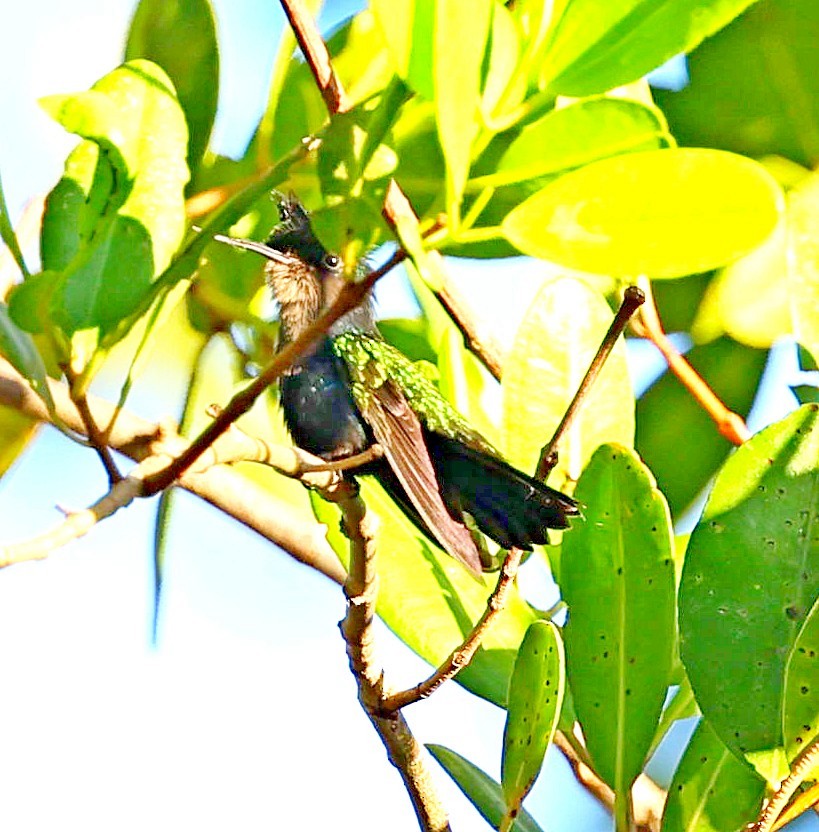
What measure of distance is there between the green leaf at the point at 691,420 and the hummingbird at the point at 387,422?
297 millimetres

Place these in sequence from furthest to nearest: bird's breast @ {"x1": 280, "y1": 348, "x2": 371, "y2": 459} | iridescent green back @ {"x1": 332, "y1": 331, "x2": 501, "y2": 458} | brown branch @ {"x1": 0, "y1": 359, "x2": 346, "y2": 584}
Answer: bird's breast @ {"x1": 280, "y1": 348, "x2": 371, "y2": 459}, iridescent green back @ {"x1": 332, "y1": 331, "x2": 501, "y2": 458}, brown branch @ {"x1": 0, "y1": 359, "x2": 346, "y2": 584}

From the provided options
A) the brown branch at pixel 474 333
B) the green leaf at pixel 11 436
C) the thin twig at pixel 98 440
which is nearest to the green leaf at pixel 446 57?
the thin twig at pixel 98 440

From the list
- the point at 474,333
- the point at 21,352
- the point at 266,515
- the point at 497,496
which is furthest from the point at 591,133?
the point at 266,515

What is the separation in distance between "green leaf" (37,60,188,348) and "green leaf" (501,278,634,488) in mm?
560

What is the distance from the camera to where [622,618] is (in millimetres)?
1860

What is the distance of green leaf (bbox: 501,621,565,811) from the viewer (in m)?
1.66

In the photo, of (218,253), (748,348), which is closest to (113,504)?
(218,253)

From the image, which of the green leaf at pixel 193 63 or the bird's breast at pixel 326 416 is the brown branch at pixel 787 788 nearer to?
the green leaf at pixel 193 63

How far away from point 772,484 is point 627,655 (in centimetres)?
28

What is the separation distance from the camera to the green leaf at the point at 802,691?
5.59 feet

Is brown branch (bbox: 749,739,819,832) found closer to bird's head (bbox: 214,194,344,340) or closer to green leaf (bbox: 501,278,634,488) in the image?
green leaf (bbox: 501,278,634,488)

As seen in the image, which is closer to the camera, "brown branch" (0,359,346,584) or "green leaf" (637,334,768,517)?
"brown branch" (0,359,346,584)

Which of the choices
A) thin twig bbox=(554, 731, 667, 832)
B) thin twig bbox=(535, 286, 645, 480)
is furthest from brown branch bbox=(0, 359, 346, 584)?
thin twig bbox=(535, 286, 645, 480)

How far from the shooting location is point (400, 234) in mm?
1278
